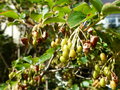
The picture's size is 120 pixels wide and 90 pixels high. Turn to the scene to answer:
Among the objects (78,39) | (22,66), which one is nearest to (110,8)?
(78,39)

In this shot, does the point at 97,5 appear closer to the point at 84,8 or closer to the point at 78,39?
the point at 84,8

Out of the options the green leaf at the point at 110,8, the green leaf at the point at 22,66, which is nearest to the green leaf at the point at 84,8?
the green leaf at the point at 110,8

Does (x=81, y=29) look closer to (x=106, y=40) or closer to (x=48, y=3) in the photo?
(x=106, y=40)

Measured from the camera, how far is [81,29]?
1128 millimetres

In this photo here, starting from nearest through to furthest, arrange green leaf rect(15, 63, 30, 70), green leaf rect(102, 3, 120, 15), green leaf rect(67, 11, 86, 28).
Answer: green leaf rect(102, 3, 120, 15)
green leaf rect(67, 11, 86, 28)
green leaf rect(15, 63, 30, 70)

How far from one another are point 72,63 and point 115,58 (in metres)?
0.56

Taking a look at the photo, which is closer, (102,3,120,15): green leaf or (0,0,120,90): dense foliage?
(102,3,120,15): green leaf

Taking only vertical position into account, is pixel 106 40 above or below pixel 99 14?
below

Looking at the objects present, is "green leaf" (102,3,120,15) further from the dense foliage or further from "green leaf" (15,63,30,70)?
"green leaf" (15,63,30,70)

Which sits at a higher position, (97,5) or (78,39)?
(97,5)

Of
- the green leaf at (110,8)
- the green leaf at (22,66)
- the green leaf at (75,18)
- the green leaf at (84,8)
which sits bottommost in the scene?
the green leaf at (22,66)

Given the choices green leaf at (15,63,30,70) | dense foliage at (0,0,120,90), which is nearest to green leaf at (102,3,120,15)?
dense foliage at (0,0,120,90)

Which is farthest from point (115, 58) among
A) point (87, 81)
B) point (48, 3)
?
point (87, 81)

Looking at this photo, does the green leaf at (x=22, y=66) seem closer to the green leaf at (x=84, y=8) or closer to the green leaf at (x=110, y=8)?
the green leaf at (x=84, y=8)
